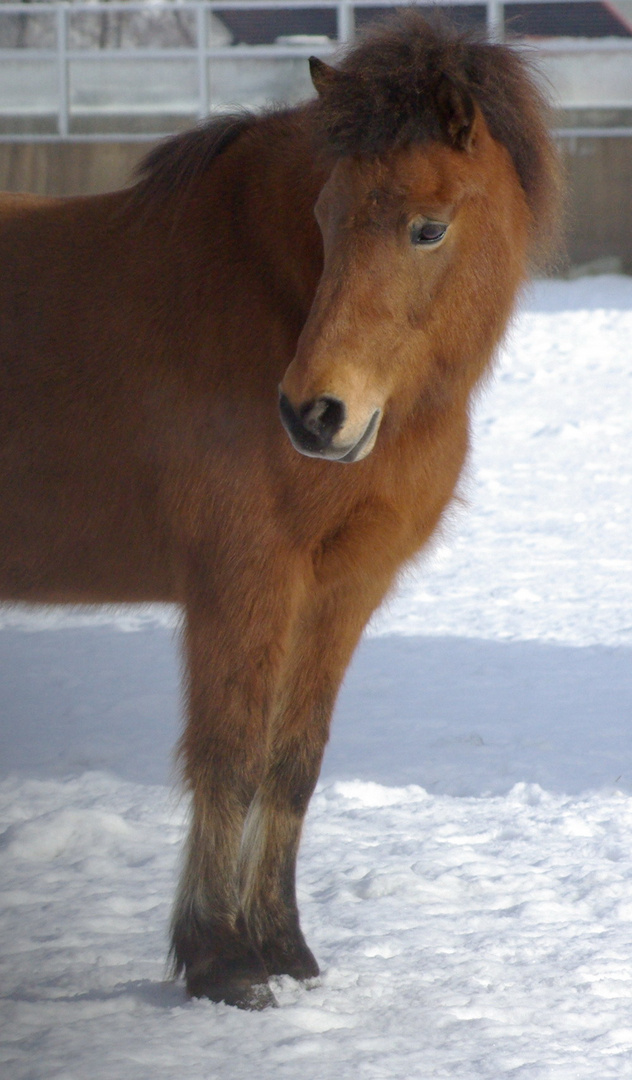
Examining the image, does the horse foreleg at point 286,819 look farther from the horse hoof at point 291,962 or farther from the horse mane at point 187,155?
the horse mane at point 187,155

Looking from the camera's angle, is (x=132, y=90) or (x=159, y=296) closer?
(x=159, y=296)

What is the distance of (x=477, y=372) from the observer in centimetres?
223

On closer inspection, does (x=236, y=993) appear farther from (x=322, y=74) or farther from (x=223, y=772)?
(x=322, y=74)

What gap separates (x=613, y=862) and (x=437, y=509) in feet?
3.80

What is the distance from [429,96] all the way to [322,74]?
199 millimetres

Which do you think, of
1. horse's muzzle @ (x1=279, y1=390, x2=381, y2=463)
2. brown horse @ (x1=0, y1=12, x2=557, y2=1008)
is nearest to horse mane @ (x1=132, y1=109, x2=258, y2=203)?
brown horse @ (x1=0, y1=12, x2=557, y2=1008)

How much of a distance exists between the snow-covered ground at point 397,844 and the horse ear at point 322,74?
2.26 ft

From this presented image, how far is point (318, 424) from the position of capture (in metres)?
1.92

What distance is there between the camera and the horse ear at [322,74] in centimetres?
204

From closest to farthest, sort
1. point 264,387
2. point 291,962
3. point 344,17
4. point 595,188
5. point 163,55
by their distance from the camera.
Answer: point 264,387 < point 291,962 < point 595,188 < point 163,55 < point 344,17

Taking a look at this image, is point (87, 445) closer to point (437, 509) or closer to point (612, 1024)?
point (437, 509)

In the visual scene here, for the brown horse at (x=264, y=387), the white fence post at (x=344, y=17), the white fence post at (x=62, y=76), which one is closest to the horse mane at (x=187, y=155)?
the brown horse at (x=264, y=387)

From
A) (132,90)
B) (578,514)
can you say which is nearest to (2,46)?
(132,90)

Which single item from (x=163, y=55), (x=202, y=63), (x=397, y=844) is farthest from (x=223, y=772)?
(x=163, y=55)
